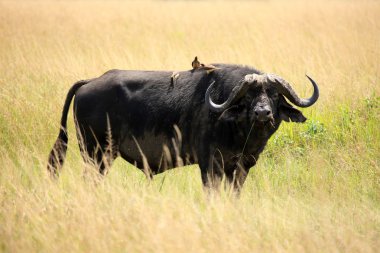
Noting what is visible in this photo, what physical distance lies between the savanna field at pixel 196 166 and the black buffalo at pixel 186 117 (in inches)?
10.8

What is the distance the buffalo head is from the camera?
5.94 metres

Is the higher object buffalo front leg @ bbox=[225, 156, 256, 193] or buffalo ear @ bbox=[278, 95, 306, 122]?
buffalo ear @ bbox=[278, 95, 306, 122]

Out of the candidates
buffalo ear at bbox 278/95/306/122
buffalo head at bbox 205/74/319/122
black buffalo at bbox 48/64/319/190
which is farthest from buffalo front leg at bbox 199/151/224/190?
buffalo ear at bbox 278/95/306/122

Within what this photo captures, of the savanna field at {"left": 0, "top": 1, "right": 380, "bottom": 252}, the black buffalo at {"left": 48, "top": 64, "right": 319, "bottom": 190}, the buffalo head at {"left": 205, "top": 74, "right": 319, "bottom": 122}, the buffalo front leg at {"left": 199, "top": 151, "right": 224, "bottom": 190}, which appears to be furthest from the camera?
the buffalo front leg at {"left": 199, "top": 151, "right": 224, "bottom": 190}

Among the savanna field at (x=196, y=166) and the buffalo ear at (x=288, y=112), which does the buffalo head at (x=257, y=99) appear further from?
the savanna field at (x=196, y=166)

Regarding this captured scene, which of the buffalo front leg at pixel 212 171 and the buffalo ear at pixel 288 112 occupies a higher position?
the buffalo ear at pixel 288 112

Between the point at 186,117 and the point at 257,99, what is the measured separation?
0.84m

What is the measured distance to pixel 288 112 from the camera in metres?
6.17

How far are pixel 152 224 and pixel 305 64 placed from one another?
672 centimetres

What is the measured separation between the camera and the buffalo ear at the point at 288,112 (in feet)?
20.1

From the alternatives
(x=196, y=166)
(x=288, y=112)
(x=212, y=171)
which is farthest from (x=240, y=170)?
(x=196, y=166)

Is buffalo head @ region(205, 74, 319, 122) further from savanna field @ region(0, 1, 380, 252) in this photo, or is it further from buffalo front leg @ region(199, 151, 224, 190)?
savanna field @ region(0, 1, 380, 252)

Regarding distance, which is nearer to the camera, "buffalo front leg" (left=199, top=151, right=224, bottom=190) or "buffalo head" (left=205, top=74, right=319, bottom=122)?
"buffalo head" (left=205, top=74, right=319, bottom=122)

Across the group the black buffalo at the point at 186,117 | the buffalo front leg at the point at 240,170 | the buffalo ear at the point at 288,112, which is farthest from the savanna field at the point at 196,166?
the buffalo ear at the point at 288,112
